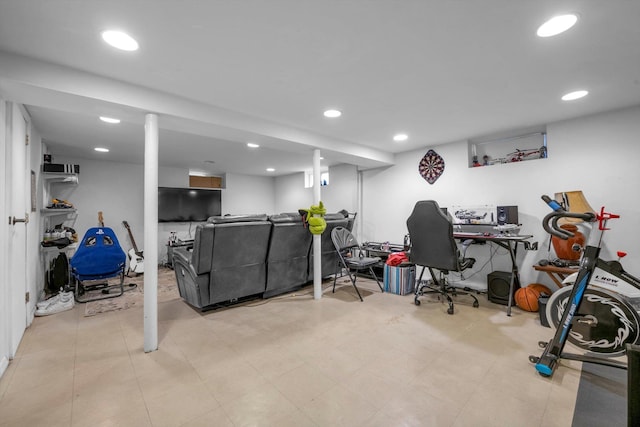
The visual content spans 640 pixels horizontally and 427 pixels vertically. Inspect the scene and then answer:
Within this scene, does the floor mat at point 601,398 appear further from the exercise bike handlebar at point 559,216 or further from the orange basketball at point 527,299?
the orange basketball at point 527,299

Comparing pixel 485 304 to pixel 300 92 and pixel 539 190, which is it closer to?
pixel 539 190

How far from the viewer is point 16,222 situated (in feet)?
7.66

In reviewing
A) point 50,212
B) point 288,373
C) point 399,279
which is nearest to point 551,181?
point 399,279

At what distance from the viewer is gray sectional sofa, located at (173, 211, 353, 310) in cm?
310

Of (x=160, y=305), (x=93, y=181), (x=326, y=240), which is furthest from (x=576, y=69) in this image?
(x=93, y=181)

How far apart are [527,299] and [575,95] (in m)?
2.20

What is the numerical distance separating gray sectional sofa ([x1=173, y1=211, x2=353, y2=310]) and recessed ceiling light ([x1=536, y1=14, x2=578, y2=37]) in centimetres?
291

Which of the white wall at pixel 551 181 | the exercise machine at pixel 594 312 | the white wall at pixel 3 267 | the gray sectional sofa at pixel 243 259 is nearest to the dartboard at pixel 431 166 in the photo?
the white wall at pixel 551 181

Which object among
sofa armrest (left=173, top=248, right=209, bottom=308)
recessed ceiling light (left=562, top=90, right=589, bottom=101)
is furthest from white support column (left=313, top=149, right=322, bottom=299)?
recessed ceiling light (left=562, top=90, right=589, bottom=101)

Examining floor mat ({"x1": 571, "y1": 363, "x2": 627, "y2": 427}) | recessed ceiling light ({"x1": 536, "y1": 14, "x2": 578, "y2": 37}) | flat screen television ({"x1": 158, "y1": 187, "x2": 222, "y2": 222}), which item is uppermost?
recessed ceiling light ({"x1": 536, "y1": 14, "x2": 578, "y2": 37})

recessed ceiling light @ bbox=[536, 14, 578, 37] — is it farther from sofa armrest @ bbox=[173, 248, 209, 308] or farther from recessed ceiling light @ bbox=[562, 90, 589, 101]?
sofa armrest @ bbox=[173, 248, 209, 308]

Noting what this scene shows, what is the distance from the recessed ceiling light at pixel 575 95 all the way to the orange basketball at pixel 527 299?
2.10 metres

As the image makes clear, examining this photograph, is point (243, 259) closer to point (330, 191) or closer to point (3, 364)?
point (3, 364)

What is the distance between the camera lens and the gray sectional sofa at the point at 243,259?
310 cm
